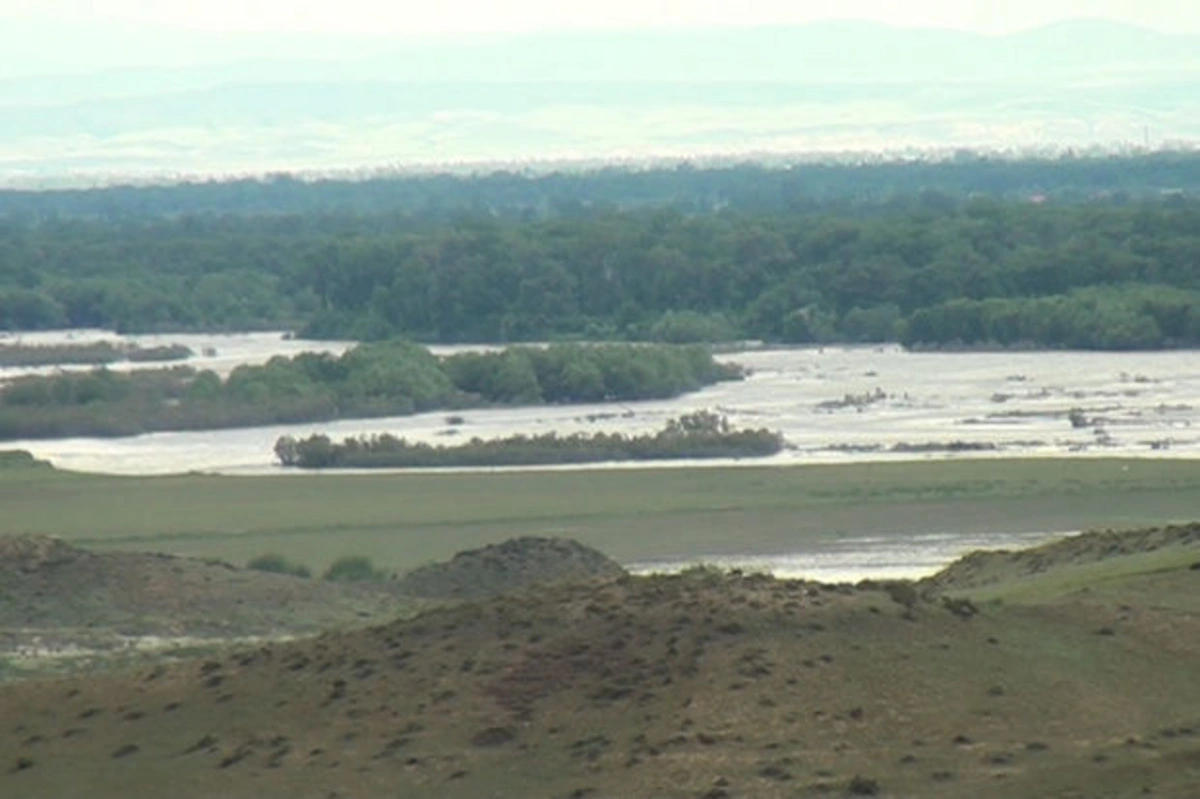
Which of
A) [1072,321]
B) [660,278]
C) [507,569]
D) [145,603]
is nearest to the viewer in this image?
[145,603]

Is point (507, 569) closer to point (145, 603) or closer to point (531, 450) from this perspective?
point (145, 603)

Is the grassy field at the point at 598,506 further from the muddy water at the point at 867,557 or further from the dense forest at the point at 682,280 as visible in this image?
the dense forest at the point at 682,280

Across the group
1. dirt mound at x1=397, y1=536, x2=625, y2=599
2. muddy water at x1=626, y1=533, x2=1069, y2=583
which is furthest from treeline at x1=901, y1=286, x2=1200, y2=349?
dirt mound at x1=397, y1=536, x2=625, y2=599

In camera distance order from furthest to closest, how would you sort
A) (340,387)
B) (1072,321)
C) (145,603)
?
1. (1072,321)
2. (340,387)
3. (145,603)

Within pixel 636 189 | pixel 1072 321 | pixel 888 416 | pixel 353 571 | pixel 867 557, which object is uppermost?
pixel 353 571

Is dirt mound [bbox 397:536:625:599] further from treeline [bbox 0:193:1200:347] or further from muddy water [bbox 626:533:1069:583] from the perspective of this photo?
treeline [bbox 0:193:1200:347]

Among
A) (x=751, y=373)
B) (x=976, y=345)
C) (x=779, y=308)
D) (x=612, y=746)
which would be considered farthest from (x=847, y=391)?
(x=612, y=746)

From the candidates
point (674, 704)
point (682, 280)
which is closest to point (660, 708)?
point (674, 704)

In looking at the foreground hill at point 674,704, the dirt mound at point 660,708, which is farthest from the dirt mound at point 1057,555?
the dirt mound at point 660,708
